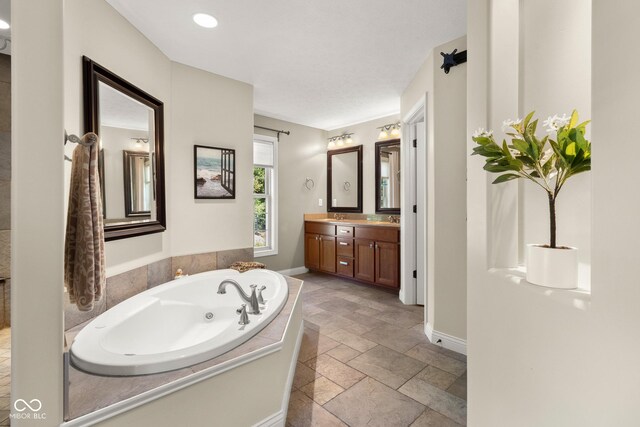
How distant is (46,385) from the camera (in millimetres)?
935

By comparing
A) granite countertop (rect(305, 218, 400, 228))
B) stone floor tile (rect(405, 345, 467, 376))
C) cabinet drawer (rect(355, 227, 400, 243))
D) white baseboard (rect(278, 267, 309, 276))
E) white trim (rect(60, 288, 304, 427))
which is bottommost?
stone floor tile (rect(405, 345, 467, 376))

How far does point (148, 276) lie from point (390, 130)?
11.6 feet

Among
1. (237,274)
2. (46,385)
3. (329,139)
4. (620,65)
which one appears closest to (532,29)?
(620,65)

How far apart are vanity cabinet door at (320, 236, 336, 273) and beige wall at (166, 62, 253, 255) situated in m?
1.60

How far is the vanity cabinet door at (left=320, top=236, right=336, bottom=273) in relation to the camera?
14.9 feet

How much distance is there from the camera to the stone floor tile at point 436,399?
5.44ft

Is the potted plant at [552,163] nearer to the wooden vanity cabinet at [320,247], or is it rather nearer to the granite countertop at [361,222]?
the granite countertop at [361,222]

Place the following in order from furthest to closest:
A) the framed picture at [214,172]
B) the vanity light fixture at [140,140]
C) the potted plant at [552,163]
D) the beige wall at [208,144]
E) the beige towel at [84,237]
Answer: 1. the framed picture at [214,172]
2. the beige wall at [208,144]
3. the vanity light fixture at [140,140]
4. the beige towel at [84,237]
5. the potted plant at [552,163]

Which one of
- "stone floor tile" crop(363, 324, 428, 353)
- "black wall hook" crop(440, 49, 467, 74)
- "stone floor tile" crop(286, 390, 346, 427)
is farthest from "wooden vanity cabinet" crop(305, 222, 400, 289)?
"stone floor tile" crop(286, 390, 346, 427)

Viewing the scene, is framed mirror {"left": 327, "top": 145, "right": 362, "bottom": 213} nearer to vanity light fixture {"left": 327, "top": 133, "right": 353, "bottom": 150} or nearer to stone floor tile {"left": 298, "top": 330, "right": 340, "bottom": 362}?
vanity light fixture {"left": 327, "top": 133, "right": 353, "bottom": 150}

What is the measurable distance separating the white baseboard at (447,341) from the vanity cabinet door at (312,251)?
2.40m

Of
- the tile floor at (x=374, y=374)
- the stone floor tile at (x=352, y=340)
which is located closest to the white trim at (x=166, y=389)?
the tile floor at (x=374, y=374)

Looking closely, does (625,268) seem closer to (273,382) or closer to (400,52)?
(273,382)

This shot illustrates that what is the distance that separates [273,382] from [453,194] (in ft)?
6.46
